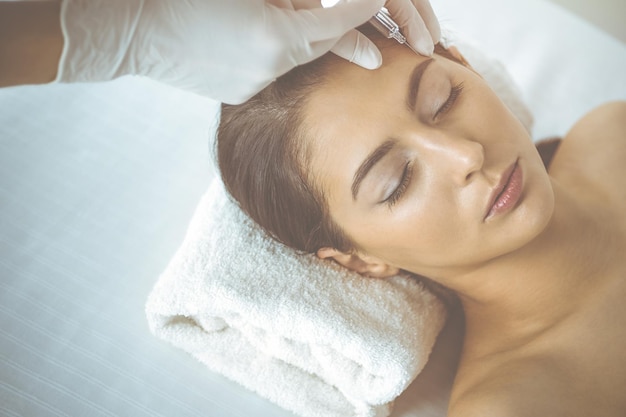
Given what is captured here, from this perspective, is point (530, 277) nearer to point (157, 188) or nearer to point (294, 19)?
point (294, 19)

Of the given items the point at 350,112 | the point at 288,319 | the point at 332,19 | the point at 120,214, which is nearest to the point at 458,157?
the point at 350,112

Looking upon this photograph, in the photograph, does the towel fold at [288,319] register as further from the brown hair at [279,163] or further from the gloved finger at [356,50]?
the gloved finger at [356,50]

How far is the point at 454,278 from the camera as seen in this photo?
1.14 meters

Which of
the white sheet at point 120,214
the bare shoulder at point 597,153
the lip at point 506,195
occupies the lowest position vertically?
the white sheet at point 120,214

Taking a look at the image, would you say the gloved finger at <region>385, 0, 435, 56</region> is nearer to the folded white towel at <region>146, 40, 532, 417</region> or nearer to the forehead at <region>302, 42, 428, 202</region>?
the forehead at <region>302, 42, 428, 202</region>

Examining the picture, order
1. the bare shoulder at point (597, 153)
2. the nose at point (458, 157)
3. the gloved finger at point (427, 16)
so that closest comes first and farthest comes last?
1. the nose at point (458, 157)
2. the gloved finger at point (427, 16)
3. the bare shoulder at point (597, 153)

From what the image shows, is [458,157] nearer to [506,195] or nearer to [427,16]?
[506,195]

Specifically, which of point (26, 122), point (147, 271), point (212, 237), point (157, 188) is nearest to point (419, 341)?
point (212, 237)

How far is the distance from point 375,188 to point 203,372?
58cm

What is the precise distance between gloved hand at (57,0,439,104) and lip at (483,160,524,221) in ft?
1.18

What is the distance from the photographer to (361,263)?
3.90ft

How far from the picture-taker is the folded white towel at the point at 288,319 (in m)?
1.10

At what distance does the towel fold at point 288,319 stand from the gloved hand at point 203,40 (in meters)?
0.36

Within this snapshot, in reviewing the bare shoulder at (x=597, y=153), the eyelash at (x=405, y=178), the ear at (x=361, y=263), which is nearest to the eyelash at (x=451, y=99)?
the eyelash at (x=405, y=178)
